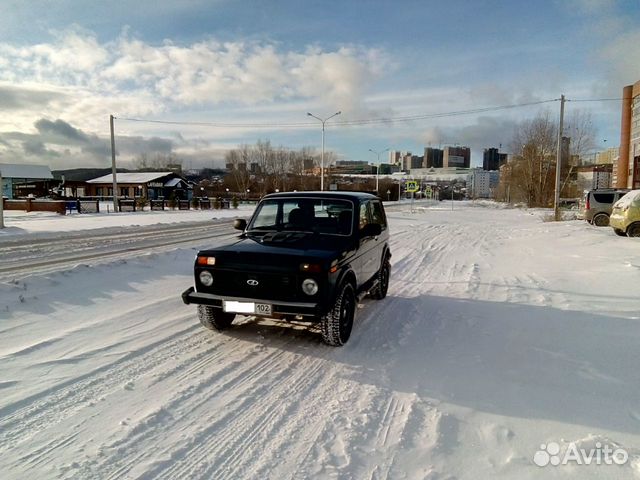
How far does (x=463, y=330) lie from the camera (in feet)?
18.6

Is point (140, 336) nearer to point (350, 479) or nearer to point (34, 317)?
point (34, 317)

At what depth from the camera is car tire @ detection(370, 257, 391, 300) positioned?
718cm

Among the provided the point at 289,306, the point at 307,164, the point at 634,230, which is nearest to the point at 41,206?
the point at 289,306

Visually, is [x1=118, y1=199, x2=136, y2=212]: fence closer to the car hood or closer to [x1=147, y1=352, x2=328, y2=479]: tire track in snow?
the car hood

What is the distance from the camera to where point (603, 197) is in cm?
2175

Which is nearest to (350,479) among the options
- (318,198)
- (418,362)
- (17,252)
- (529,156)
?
(418,362)

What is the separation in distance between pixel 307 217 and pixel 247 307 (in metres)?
1.84

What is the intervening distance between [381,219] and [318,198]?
2007mm

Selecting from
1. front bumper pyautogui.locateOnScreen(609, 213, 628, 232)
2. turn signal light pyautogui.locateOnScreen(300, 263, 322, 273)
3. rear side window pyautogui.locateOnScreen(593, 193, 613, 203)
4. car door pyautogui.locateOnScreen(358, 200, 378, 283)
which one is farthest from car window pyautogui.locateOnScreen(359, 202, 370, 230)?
rear side window pyautogui.locateOnScreen(593, 193, 613, 203)

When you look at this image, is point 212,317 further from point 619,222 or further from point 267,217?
point 619,222

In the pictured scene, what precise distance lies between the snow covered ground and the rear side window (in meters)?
17.2

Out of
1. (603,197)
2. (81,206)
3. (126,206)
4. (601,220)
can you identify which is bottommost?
(601,220)

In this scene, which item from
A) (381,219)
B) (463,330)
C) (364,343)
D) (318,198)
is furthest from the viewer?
(381,219)

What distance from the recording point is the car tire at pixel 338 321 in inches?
190
